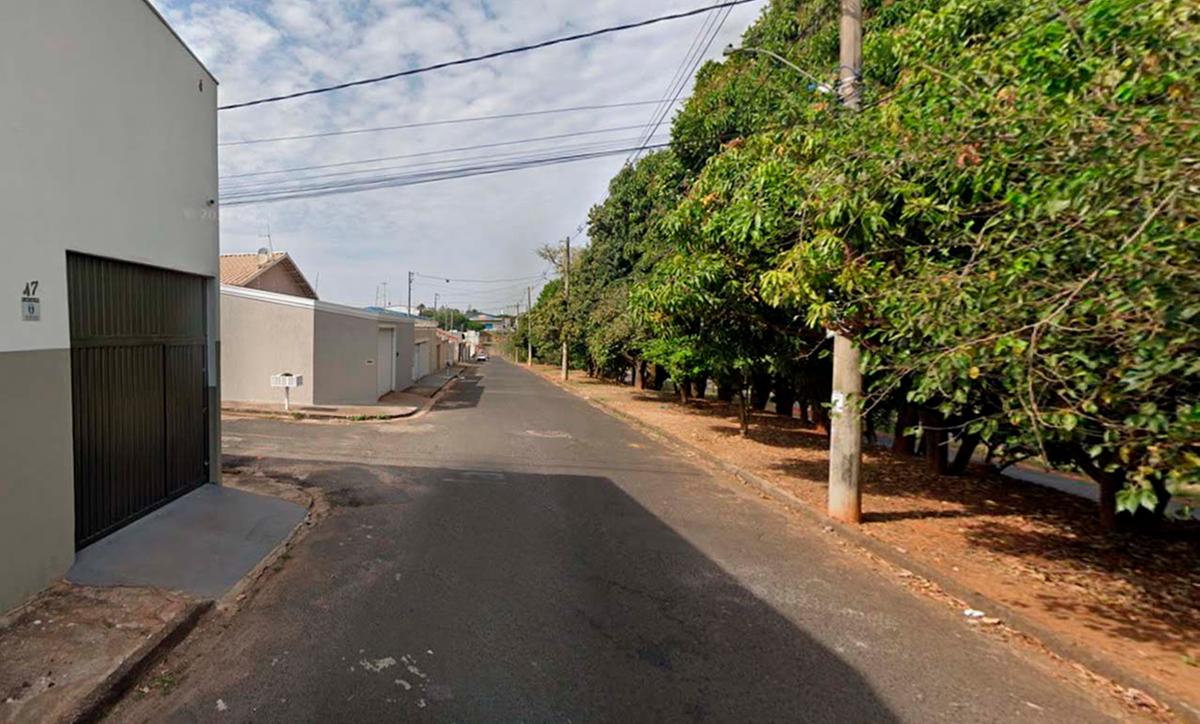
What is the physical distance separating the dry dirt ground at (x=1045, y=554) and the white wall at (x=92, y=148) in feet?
23.6

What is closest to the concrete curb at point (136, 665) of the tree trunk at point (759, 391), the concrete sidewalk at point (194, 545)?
the concrete sidewalk at point (194, 545)

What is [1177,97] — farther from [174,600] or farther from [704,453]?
[704,453]

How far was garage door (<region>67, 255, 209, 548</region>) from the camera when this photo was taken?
4.28 metres

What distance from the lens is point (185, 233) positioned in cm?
554

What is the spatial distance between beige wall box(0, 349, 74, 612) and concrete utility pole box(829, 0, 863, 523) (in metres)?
6.48

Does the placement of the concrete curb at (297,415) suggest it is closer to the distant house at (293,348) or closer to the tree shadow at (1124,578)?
the distant house at (293,348)

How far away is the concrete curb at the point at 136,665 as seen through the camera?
266cm

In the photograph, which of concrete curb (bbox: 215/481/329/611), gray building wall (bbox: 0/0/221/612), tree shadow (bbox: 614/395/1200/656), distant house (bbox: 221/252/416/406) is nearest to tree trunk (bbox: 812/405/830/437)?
tree shadow (bbox: 614/395/1200/656)

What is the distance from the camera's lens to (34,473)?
356 centimetres

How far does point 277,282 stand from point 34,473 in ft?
71.9

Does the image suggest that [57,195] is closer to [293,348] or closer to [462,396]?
[293,348]

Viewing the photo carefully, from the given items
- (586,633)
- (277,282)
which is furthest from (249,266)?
(586,633)

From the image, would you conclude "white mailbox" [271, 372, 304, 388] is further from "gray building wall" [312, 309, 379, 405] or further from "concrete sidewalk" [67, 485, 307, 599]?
"concrete sidewalk" [67, 485, 307, 599]

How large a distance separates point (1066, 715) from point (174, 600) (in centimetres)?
545
